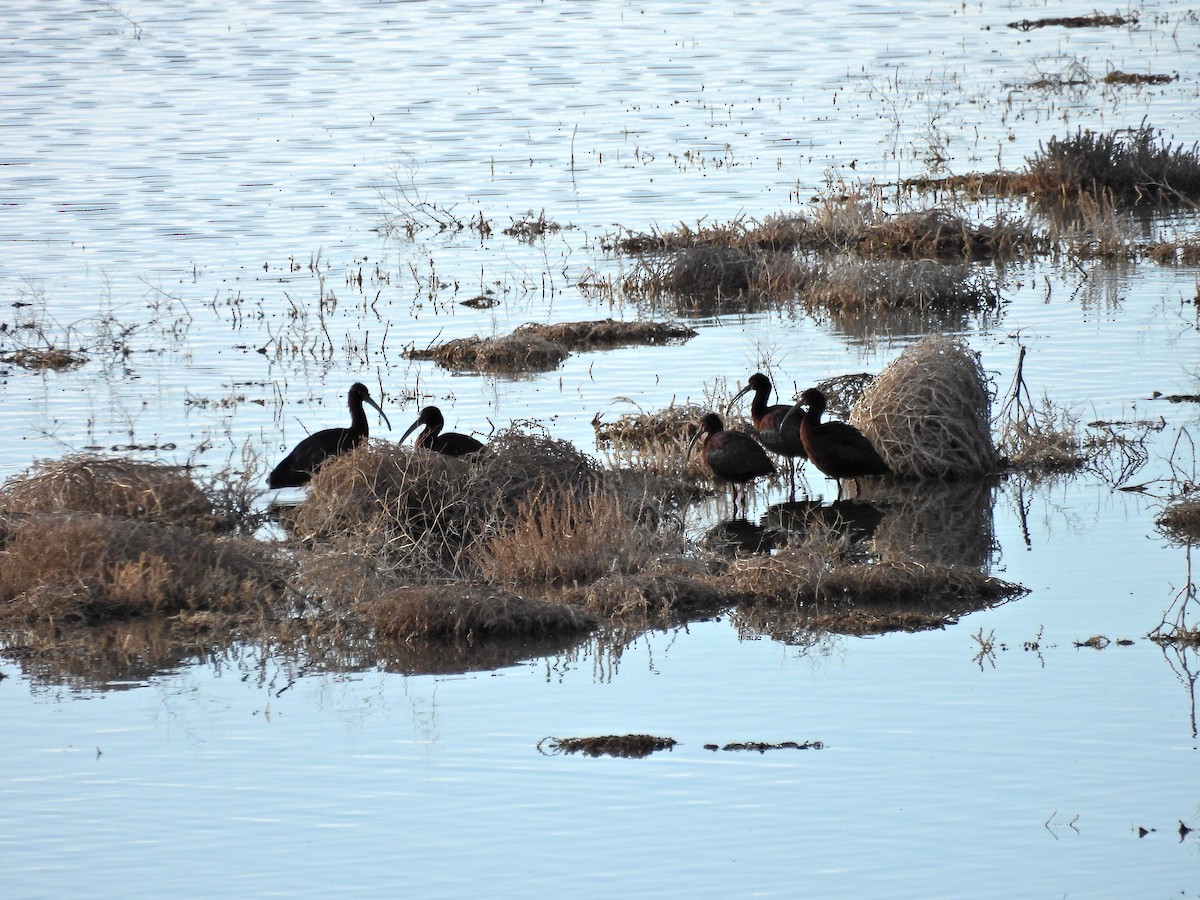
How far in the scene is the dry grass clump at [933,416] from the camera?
15.6 metres

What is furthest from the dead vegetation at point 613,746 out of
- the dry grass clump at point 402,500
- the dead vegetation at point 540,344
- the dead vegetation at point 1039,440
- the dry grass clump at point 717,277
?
the dry grass clump at point 717,277

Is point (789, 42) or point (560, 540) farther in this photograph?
point (789, 42)

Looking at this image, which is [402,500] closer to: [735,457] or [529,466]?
[529,466]

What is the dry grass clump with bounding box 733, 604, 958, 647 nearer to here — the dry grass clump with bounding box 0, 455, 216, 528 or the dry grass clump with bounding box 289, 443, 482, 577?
the dry grass clump with bounding box 289, 443, 482, 577

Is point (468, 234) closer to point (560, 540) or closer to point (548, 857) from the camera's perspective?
point (560, 540)

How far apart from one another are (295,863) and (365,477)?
5470 mm

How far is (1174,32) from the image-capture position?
4459 cm

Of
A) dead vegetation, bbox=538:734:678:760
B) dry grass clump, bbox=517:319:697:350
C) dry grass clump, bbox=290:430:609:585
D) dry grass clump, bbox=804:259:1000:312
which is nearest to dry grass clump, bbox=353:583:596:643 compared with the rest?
dry grass clump, bbox=290:430:609:585

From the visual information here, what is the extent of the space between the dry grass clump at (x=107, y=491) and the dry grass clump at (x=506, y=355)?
20.5 ft

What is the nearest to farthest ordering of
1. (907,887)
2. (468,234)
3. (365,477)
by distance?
(907,887), (365,477), (468,234)

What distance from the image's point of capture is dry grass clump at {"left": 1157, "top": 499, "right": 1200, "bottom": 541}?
44.6 ft

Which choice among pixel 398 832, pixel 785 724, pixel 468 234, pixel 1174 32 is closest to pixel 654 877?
pixel 398 832

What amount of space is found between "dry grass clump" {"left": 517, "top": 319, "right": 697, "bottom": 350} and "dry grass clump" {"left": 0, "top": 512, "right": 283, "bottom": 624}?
8728 millimetres

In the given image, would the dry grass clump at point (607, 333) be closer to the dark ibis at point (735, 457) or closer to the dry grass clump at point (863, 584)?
the dark ibis at point (735, 457)
